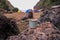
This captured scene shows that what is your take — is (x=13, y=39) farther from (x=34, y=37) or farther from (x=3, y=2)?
(x=3, y=2)

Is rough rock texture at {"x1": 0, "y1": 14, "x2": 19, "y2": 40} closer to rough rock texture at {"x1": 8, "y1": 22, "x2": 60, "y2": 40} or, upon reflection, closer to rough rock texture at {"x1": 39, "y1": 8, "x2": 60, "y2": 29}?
rough rock texture at {"x1": 8, "y1": 22, "x2": 60, "y2": 40}

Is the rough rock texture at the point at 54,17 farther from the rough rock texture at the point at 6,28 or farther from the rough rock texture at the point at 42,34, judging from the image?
the rough rock texture at the point at 42,34

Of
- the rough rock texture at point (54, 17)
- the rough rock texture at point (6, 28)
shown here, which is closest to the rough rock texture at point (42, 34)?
the rough rock texture at point (6, 28)

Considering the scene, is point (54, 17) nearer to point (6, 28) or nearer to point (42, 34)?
point (6, 28)

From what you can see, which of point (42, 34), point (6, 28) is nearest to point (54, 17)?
point (6, 28)

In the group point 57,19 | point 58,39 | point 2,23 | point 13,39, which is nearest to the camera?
point 58,39

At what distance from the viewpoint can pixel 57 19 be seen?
5211mm

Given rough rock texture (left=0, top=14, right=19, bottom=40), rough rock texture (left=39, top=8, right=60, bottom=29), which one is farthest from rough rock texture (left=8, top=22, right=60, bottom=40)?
rough rock texture (left=39, top=8, right=60, bottom=29)

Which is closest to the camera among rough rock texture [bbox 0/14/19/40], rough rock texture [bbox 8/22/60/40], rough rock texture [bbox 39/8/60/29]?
rough rock texture [bbox 8/22/60/40]

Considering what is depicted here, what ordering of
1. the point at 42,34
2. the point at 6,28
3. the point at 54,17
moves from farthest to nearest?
the point at 54,17
the point at 6,28
the point at 42,34

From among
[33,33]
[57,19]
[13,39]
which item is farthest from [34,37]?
[57,19]

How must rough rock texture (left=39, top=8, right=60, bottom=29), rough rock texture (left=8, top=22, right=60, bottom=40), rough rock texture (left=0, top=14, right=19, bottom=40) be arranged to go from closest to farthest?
rough rock texture (left=8, top=22, right=60, bottom=40)
rough rock texture (left=0, top=14, right=19, bottom=40)
rough rock texture (left=39, top=8, right=60, bottom=29)

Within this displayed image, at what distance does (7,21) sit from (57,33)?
4.52 ft

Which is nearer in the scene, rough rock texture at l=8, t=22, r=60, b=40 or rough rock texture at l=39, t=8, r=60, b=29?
rough rock texture at l=8, t=22, r=60, b=40
